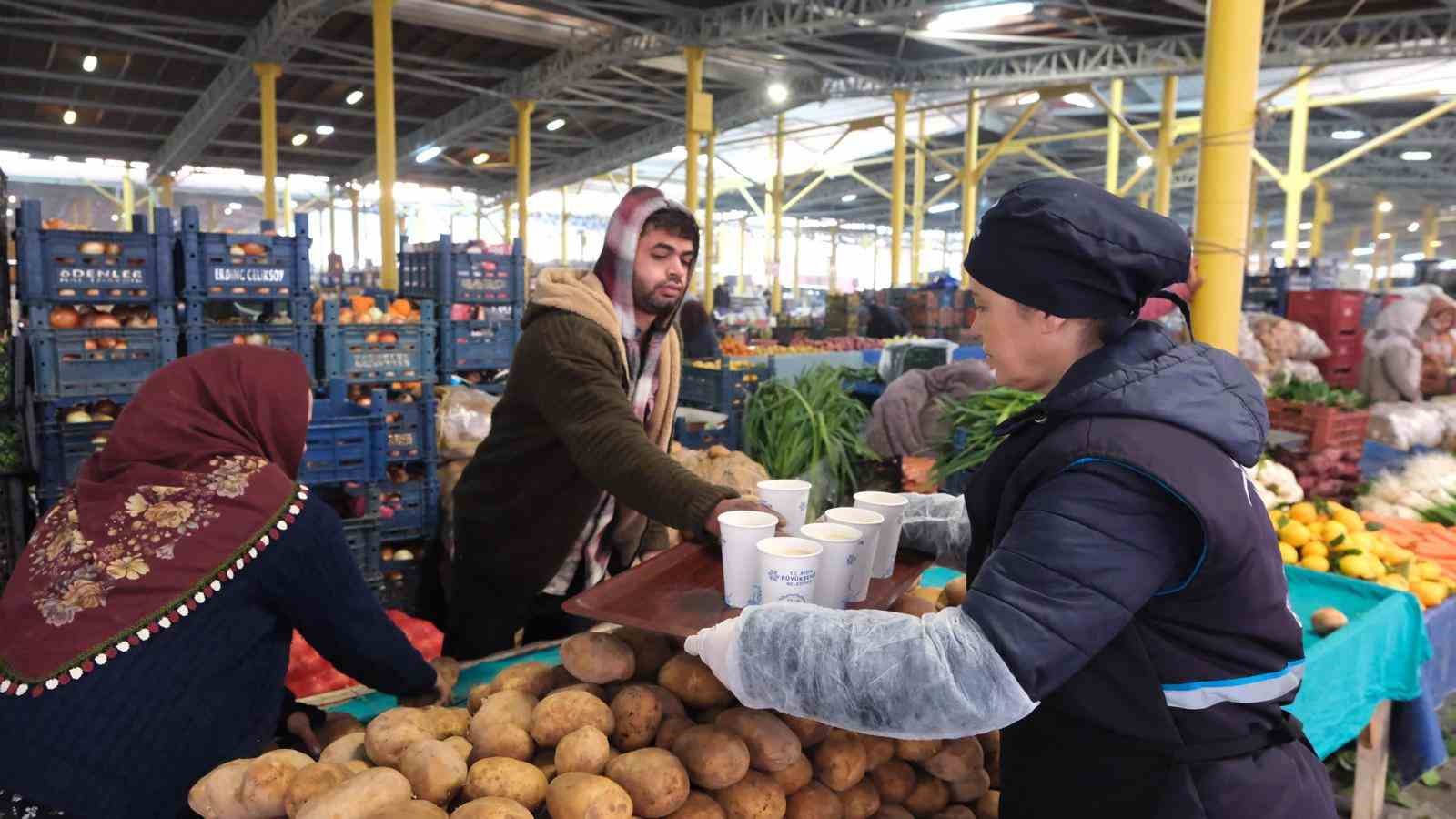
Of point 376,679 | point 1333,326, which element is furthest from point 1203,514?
point 1333,326

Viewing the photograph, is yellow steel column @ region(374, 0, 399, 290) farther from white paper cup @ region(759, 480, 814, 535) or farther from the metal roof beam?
white paper cup @ region(759, 480, 814, 535)

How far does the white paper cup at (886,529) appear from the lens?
1665mm

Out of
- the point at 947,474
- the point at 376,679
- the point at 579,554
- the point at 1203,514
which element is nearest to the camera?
the point at 1203,514

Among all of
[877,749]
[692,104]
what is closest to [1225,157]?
[877,749]

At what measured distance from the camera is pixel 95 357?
4.71m

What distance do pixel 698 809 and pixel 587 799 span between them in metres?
0.19

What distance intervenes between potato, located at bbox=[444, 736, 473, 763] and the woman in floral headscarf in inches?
18.4

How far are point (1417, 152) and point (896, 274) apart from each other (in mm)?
16100

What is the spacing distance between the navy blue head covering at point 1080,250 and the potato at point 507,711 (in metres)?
0.94

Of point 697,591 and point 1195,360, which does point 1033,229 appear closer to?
point 1195,360

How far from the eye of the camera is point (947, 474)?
16.6ft

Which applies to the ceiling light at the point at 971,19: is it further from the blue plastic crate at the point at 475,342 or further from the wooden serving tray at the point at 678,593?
the wooden serving tray at the point at 678,593

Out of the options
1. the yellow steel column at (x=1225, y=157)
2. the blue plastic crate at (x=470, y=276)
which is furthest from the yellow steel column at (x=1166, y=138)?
the blue plastic crate at (x=470, y=276)

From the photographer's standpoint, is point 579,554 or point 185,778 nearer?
point 185,778
